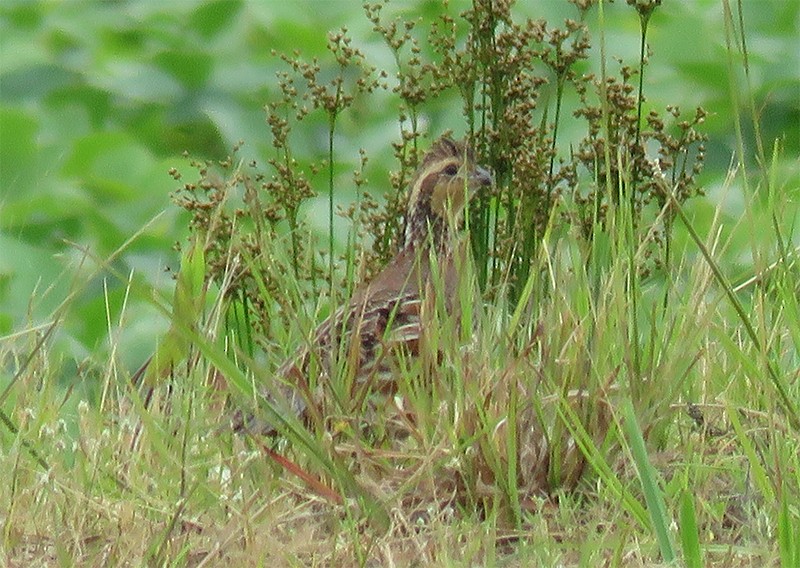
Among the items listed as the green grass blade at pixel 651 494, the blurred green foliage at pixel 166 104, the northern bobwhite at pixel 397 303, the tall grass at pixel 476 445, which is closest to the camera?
the green grass blade at pixel 651 494

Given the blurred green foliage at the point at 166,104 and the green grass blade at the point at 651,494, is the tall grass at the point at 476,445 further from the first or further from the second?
the blurred green foliage at the point at 166,104

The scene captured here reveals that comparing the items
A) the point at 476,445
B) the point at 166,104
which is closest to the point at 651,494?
the point at 476,445

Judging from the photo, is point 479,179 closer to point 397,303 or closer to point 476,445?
point 397,303

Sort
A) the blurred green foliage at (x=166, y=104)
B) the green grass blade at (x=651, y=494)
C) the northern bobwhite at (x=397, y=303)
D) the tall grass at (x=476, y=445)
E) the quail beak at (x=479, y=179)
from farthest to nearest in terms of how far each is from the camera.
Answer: the blurred green foliage at (x=166, y=104) < the quail beak at (x=479, y=179) < the northern bobwhite at (x=397, y=303) < the tall grass at (x=476, y=445) < the green grass blade at (x=651, y=494)

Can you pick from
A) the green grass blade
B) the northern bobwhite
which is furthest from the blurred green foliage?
the green grass blade

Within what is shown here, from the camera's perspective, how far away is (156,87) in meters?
6.61

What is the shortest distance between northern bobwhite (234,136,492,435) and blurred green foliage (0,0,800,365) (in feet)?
2.36

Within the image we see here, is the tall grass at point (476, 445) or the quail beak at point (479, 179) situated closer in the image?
the tall grass at point (476, 445)

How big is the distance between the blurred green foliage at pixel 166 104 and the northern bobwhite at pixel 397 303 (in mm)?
718

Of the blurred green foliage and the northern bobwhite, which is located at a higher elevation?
the blurred green foliage

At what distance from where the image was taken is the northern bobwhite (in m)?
3.60

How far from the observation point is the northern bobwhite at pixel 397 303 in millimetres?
3596

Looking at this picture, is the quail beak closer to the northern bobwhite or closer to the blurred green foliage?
the northern bobwhite

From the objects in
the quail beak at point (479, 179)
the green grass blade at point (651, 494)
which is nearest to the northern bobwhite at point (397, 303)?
the quail beak at point (479, 179)
